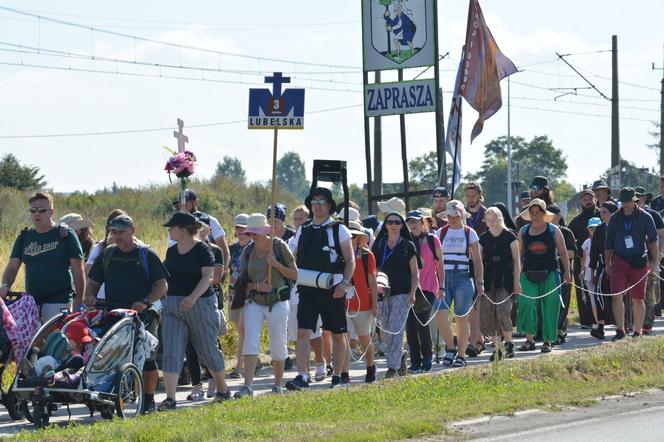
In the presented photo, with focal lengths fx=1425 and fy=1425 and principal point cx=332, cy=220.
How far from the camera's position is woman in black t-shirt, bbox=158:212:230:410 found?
1322 centimetres

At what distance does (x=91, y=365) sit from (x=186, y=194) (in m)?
3.91

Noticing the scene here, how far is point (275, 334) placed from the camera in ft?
46.5

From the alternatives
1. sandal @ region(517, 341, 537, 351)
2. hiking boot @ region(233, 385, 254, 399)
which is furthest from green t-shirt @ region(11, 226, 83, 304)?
sandal @ region(517, 341, 537, 351)

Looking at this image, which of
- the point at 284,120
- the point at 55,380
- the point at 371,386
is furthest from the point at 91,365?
the point at 284,120

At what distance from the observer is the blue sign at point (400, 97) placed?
23.4 meters

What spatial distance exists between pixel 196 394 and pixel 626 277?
6.90 meters

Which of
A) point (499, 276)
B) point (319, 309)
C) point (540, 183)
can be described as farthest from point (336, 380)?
point (540, 183)

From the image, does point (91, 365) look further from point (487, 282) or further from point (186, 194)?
point (487, 282)

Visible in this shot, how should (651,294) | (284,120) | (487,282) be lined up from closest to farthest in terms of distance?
(284,120) → (487,282) → (651,294)

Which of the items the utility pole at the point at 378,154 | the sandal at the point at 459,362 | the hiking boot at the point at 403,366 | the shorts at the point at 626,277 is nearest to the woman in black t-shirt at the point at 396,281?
the hiking boot at the point at 403,366

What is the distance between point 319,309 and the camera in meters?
14.5

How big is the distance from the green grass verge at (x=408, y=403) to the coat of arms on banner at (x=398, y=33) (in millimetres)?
8689

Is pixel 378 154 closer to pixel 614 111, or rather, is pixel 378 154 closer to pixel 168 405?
pixel 614 111

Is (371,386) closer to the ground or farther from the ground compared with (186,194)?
closer to the ground
